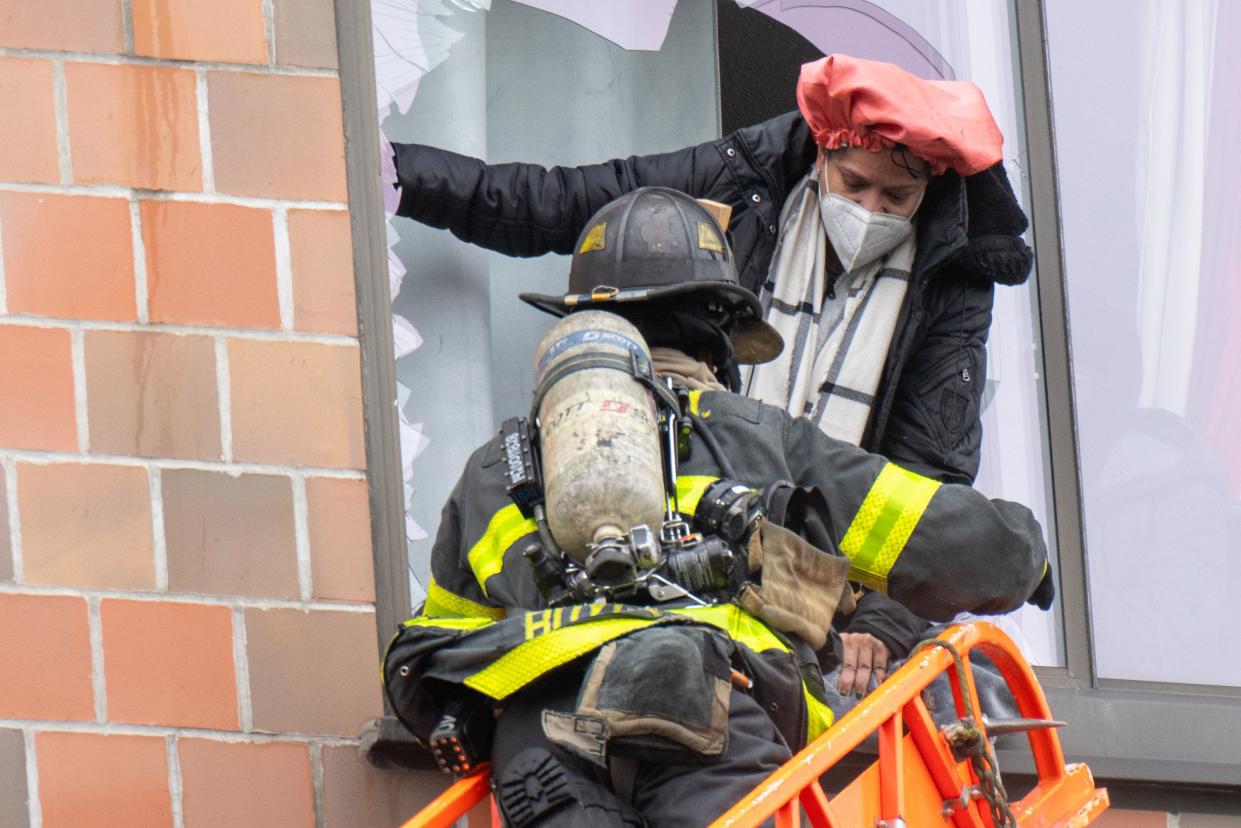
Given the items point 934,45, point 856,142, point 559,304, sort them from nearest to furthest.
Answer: point 559,304, point 856,142, point 934,45

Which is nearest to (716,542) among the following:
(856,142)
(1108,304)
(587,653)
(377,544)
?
(587,653)

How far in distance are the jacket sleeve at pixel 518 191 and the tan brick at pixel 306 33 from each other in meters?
0.50

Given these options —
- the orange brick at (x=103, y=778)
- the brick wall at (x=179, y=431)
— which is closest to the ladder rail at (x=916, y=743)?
the brick wall at (x=179, y=431)

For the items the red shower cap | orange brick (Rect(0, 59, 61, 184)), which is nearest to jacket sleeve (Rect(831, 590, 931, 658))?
the red shower cap

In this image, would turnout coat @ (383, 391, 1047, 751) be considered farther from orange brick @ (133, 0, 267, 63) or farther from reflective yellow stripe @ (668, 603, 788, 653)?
orange brick @ (133, 0, 267, 63)

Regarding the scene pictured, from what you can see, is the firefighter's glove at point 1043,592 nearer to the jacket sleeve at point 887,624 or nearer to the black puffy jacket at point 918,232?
the jacket sleeve at point 887,624

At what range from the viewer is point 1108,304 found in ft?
17.4

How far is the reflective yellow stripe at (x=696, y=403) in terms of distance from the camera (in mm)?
3402

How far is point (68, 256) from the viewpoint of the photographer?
4289mm

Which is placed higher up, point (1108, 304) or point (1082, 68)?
point (1082, 68)

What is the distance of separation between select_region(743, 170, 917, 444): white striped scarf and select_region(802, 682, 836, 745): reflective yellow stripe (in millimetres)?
1247

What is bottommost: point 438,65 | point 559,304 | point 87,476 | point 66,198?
point 87,476

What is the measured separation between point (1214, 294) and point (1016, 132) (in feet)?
2.18

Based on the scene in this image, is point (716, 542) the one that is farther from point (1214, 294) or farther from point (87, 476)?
point (1214, 294)
